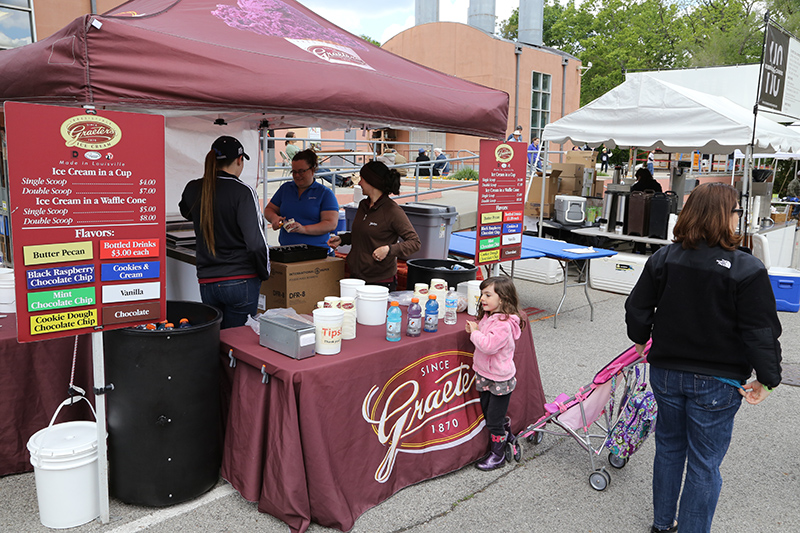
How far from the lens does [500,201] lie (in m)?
4.78

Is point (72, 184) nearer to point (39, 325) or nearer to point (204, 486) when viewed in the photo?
point (39, 325)

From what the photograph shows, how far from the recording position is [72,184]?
2.66m

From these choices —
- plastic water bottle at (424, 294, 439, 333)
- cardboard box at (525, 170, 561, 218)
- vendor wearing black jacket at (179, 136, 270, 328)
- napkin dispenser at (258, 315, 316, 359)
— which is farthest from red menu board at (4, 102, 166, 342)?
cardboard box at (525, 170, 561, 218)

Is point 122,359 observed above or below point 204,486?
above

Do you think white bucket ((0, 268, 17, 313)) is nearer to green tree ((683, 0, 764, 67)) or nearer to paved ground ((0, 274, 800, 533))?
paved ground ((0, 274, 800, 533))

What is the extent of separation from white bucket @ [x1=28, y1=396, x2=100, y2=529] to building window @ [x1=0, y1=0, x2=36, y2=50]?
8.58 m

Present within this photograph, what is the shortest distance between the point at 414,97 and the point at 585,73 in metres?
42.9

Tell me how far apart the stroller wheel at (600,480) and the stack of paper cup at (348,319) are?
1.65 meters

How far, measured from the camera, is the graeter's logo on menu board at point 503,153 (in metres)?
4.72

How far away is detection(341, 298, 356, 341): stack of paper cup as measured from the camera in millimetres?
3410

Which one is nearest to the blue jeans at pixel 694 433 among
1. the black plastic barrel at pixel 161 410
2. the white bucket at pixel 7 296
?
the black plastic barrel at pixel 161 410

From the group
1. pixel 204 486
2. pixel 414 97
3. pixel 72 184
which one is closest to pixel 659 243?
pixel 414 97

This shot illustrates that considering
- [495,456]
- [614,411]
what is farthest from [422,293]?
[614,411]

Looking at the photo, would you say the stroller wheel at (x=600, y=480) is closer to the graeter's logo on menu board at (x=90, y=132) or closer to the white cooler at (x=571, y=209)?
the graeter's logo on menu board at (x=90, y=132)
